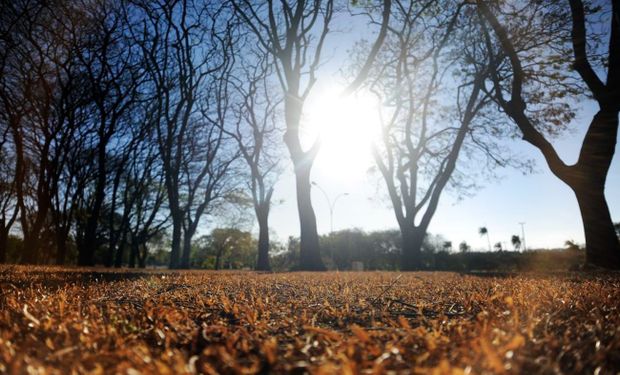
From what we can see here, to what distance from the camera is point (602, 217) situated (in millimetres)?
8344

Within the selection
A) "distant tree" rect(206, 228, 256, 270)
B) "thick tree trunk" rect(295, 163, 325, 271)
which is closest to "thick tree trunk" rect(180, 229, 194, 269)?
"thick tree trunk" rect(295, 163, 325, 271)

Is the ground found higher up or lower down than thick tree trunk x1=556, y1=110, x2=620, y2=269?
lower down

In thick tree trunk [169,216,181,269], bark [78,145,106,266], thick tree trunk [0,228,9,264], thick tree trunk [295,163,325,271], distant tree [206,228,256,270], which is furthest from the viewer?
distant tree [206,228,256,270]

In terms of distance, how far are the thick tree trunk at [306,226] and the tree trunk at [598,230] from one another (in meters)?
7.94

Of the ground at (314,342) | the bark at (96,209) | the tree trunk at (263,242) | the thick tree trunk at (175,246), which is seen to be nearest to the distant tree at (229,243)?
the tree trunk at (263,242)

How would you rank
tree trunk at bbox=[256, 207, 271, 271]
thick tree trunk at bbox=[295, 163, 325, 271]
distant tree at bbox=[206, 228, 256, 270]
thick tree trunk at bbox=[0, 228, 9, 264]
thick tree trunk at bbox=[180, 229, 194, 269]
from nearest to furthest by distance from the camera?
thick tree trunk at bbox=[295, 163, 325, 271] < thick tree trunk at bbox=[0, 228, 9, 264] < tree trunk at bbox=[256, 207, 271, 271] < thick tree trunk at bbox=[180, 229, 194, 269] < distant tree at bbox=[206, 228, 256, 270]

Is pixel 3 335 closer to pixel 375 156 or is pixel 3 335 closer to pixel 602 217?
pixel 602 217

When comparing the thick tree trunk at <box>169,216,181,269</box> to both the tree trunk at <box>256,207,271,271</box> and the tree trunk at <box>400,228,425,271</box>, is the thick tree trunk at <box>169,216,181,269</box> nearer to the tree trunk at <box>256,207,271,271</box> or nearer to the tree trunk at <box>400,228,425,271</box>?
the tree trunk at <box>256,207,271,271</box>

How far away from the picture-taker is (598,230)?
8312 mm

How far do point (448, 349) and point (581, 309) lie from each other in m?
1.26

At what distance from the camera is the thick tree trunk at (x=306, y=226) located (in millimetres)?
13367

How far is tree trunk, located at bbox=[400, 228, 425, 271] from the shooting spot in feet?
54.3

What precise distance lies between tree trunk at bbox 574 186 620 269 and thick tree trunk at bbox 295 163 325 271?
7.94 metres

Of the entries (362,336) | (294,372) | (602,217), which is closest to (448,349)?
(362,336)
